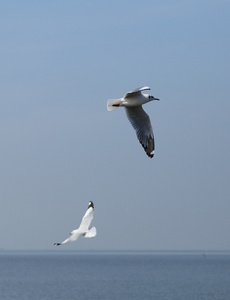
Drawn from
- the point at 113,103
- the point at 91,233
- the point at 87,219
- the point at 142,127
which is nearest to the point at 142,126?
the point at 142,127

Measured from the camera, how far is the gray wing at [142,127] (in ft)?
69.4

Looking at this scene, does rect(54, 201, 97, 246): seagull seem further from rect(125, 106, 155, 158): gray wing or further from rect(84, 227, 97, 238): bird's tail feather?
rect(125, 106, 155, 158): gray wing

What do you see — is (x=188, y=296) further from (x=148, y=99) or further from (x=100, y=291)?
(x=148, y=99)

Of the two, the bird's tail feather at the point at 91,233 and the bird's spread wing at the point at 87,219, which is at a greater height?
the bird's spread wing at the point at 87,219

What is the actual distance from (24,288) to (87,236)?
85.7m

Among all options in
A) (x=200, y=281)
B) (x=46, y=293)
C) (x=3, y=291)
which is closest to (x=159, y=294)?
(x=46, y=293)

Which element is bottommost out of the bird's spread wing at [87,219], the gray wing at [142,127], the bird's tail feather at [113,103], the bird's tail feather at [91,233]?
the bird's tail feather at [91,233]

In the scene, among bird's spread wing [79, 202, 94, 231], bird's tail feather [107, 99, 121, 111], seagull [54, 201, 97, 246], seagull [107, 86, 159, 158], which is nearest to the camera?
seagull [54, 201, 97, 246]

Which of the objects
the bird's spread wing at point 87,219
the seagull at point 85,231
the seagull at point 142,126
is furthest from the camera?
the seagull at point 142,126

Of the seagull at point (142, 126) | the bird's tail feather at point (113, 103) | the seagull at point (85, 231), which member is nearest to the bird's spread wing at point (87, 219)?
the seagull at point (85, 231)

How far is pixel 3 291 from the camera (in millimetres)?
97312

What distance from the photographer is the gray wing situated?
21156 mm

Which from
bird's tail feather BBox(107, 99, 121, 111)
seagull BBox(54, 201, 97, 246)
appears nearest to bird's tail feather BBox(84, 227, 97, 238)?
seagull BBox(54, 201, 97, 246)

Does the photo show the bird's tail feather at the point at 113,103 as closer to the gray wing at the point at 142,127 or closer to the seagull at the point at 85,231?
the gray wing at the point at 142,127
